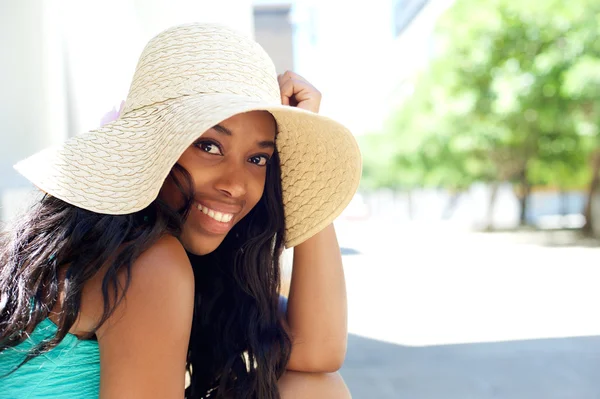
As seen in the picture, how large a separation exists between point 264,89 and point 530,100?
14.0 metres

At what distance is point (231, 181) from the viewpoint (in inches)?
56.6

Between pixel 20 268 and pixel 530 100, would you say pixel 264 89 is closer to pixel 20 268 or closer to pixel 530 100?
pixel 20 268

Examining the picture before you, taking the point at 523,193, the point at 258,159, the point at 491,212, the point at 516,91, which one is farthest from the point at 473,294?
the point at 491,212

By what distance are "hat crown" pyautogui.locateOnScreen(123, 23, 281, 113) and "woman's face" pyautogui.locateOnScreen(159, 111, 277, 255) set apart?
7cm

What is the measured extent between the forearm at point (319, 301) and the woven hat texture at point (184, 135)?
4.1 inches

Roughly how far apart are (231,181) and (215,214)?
0.24 feet

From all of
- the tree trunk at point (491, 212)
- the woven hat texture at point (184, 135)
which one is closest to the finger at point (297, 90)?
the woven hat texture at point (184, 135)

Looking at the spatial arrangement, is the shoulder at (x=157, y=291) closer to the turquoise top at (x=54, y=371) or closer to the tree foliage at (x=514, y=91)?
the turquoise top at (x=54, y=371)

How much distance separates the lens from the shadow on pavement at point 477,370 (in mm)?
3527

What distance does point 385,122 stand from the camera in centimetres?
2792

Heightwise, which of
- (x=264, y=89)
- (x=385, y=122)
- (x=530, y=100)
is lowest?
(x=385, y=122)

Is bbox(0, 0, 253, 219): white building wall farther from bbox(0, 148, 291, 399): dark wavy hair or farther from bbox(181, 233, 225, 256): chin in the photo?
bbox(181, 233, 225, 256): chin

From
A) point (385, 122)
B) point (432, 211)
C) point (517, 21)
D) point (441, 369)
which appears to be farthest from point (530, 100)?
point (432, 211)

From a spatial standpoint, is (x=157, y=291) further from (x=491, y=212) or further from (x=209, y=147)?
(x=491, y=212)
